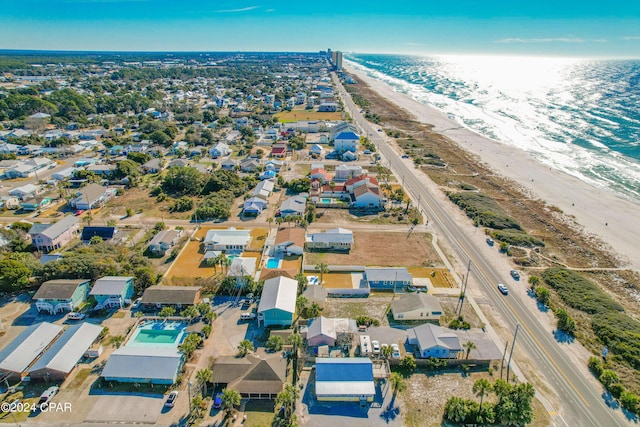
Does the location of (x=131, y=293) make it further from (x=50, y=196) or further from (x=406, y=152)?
(x=406, y=152)

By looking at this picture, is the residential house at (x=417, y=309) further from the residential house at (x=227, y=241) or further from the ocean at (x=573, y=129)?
→ the ocean at (x=573, y=129)

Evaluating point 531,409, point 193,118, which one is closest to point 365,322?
point 531,409

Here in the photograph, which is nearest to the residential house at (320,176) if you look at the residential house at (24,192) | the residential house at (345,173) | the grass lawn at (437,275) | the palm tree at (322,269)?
the residential house at (345,173)

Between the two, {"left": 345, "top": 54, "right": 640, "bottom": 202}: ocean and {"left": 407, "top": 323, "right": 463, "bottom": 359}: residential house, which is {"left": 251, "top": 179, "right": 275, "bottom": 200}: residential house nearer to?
{"left": 407, "top": 323, "right": 463, "bottom": 359}: residential house

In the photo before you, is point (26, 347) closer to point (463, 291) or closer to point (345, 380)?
point (345, 380)

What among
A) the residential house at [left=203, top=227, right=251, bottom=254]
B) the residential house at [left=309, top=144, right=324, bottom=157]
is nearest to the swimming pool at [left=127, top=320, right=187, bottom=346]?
the residential house at [left=203, top=227, right=251, bottom=254]

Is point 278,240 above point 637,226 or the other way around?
above
